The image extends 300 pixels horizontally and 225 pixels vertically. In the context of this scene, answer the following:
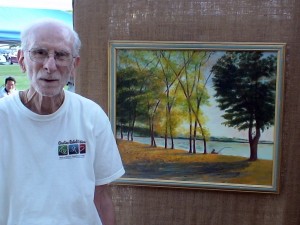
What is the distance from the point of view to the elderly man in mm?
1423

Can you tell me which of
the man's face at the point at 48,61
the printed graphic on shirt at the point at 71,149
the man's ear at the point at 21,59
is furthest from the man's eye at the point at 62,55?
the printed graphic on shirt at the point at 71,149

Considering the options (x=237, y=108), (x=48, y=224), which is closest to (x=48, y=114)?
(x=48, y=224)

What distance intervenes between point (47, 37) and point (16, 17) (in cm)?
538

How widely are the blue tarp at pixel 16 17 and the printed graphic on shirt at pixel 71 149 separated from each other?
4.90 metres

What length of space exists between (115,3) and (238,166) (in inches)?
46.5

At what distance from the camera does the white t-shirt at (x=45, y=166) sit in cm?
143

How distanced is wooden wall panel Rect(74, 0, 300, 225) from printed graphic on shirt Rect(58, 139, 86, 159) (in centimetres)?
103

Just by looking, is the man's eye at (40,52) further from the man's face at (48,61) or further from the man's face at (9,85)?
the man's face at (9,85)

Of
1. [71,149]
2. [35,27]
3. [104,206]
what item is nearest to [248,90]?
[104,206]

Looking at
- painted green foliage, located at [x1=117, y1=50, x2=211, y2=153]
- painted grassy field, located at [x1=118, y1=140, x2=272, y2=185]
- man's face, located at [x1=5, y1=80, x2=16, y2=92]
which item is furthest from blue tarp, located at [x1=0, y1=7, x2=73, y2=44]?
painted grassy field, located at [x1=118, y1=140, x2=272, y2=185]

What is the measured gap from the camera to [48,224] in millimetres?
1450

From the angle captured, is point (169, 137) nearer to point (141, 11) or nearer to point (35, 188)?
point (141, 11)

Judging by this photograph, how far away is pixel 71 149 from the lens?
148 centimetres

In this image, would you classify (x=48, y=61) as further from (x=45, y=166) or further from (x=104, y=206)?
(x=104, y=206)
